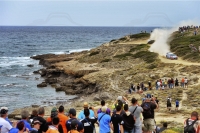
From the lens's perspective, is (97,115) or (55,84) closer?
(97,115)

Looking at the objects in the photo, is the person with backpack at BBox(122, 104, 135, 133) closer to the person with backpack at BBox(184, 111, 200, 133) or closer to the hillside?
the person with backpack at BBox(184, 111, 200, 133)

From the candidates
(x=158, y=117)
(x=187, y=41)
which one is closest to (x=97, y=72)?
(x=187, y=41)

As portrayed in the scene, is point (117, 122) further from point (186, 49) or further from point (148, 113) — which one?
point (186, 49)

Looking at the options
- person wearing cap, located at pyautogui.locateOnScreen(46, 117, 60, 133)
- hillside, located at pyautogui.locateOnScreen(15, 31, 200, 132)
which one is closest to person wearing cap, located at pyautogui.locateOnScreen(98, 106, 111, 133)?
person wearing cap, located at pyautogui.locateOnScreen(46, 117, 60, 133)

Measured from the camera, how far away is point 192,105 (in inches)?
1056

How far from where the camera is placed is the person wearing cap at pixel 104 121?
1066 centimetres

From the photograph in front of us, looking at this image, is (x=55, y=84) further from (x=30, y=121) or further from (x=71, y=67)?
(x=30, y=121)

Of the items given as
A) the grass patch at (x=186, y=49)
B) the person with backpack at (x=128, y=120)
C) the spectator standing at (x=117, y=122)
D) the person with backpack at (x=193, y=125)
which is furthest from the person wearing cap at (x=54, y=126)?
the grass patch at (x=186, y=49)

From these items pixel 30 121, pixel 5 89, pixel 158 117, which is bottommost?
pixel 5 89

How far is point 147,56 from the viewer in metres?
54.4

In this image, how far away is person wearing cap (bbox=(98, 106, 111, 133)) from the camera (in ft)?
35.0

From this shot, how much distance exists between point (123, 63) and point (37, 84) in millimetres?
14165

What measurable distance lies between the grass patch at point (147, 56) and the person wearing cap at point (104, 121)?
4009 cm

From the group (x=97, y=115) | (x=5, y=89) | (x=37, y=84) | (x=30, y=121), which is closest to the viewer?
(x=30, y=121)
